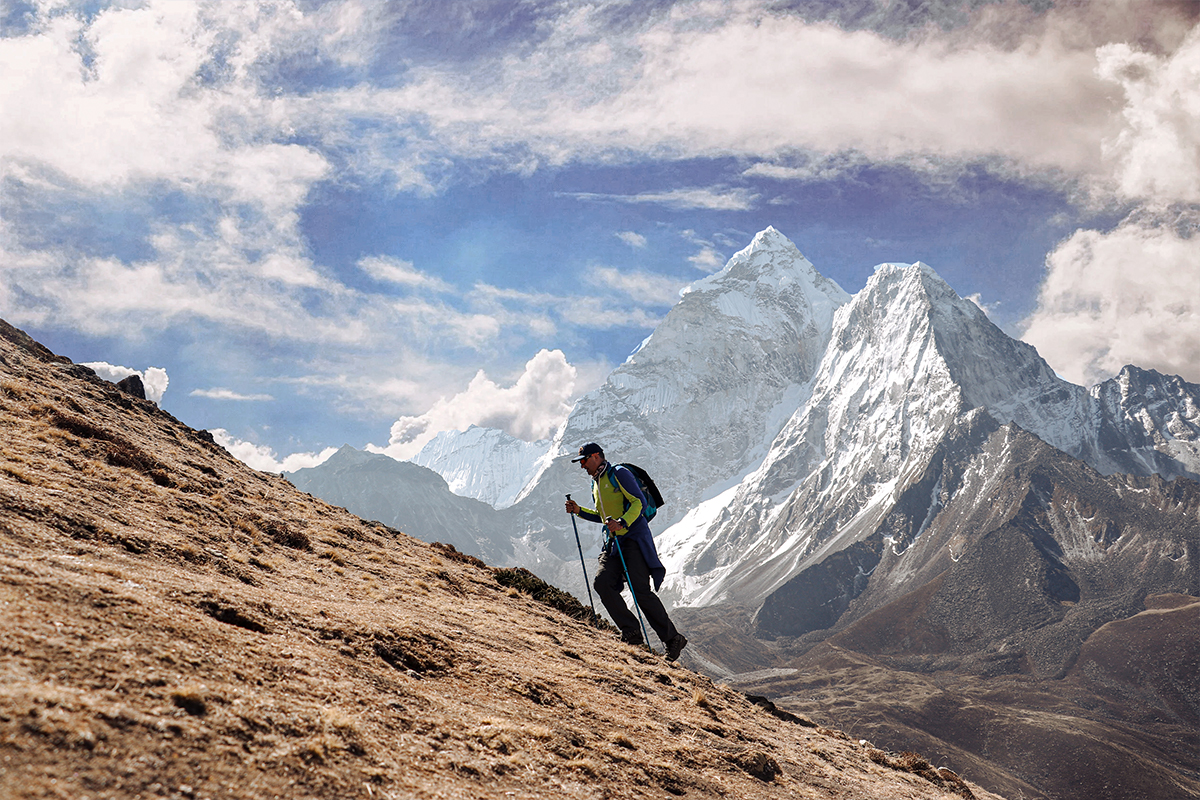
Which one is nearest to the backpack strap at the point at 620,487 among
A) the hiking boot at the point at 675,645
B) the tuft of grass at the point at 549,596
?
the hiking boot at the point at 675,645

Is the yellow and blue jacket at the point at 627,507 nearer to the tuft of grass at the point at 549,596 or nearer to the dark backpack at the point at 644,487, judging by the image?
the dark backpack at the point at 644,487

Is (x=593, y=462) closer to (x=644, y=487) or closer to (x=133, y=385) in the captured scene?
(x=644, y=487)

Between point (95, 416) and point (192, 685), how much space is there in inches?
716

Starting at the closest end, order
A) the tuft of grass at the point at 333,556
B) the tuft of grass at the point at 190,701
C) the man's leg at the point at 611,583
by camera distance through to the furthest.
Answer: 1. the tuft of grass at the point at 190,701
2. the man's leg at the point at 611,583
3. the tuft of grass at the point at 333,556

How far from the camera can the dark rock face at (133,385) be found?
1295 inches

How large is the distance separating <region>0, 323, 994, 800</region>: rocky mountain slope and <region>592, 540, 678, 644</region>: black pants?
0.94 meters

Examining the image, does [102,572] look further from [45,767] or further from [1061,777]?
[1061,777]

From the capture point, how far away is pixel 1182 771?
494ft

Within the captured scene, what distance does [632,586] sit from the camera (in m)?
14.3

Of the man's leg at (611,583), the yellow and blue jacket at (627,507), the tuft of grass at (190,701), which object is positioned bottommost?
the tuft of grass at (190,701)

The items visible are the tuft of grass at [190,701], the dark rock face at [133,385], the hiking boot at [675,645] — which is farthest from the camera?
the dark rock face at [133,385]

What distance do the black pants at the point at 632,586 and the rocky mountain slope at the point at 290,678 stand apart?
3.09 ft

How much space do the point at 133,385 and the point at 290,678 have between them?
3312 cm

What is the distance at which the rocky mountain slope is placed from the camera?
17.6 feet
